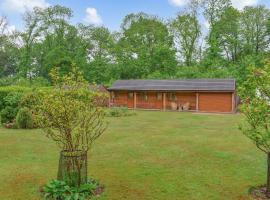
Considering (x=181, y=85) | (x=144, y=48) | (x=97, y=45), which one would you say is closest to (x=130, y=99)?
(x=181, y=85)

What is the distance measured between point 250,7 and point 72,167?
46971mm

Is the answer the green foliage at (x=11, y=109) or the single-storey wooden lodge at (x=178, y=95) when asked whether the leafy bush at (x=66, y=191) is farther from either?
the single-storey wooden lodge at (x=178, y=95)

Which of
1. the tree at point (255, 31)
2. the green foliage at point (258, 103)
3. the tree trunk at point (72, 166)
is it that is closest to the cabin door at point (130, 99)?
the tree at point (255, 31)

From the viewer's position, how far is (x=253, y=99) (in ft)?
21.9

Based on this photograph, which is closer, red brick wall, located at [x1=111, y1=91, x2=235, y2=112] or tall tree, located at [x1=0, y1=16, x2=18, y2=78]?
red brick wall, located at [x1=111, y1=91, x2=235, y2=112]

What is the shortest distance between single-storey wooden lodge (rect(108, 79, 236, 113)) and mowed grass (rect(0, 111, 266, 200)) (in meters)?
14.3

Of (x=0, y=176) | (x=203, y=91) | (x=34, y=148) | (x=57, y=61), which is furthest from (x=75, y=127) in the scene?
(x=57, y=61)

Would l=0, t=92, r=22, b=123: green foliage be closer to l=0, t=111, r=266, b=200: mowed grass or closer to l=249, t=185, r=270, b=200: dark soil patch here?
l=0, t=111, r=266, b=200: mowed grass

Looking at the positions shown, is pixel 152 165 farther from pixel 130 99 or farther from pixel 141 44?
pixel 141 44

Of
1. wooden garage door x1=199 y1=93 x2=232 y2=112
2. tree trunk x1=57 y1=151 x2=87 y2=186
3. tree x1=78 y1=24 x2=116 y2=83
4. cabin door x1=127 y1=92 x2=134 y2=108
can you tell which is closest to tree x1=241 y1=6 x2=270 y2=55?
wooden garage door x1=199 y1=93 x2=232 y2=112

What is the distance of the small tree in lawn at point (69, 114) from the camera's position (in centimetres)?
657

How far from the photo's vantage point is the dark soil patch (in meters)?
6.76

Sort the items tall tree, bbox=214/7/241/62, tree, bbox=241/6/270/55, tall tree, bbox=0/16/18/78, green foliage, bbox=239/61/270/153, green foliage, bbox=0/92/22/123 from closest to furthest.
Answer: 1. green foliage, bbox=239/61/270/153
2. green foliage, bbox=0/92/22/123
3. tall tree, bbox=0/16/18/78
4. tree, bbox=241/6/270/55
5. tall tree, bbox=214/7/241/62

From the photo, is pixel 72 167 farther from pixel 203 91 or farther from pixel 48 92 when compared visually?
pixel 203 91
